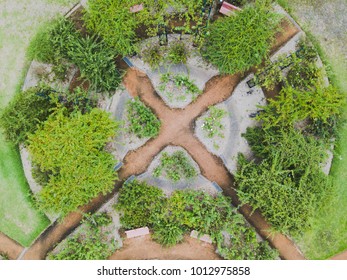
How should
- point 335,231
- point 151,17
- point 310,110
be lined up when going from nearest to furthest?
point 310,110
point 151,17
point 335,231

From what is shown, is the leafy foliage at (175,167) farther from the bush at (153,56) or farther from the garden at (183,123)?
the bush at (153,56)

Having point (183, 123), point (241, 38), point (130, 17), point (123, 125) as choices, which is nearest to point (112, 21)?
point (130, 17)

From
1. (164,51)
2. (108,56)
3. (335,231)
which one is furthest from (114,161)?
(335,231)

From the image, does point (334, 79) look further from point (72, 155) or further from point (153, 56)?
point (72, 155)

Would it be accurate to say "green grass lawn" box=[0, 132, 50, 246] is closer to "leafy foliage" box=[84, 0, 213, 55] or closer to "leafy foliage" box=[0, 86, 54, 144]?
"leafy foliage" box=[0, 86, 54, 144]

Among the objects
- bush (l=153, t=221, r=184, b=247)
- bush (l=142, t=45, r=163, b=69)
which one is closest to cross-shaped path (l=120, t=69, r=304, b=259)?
bush (l=142, t=45, r=163, b=69)
